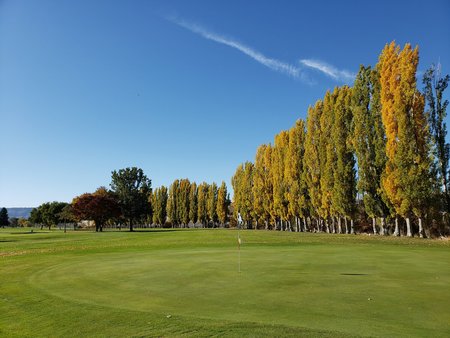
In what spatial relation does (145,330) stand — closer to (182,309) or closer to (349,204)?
(182,309)

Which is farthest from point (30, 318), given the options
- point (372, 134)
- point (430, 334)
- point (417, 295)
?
point (372, 134)

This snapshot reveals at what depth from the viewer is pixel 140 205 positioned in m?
90.1

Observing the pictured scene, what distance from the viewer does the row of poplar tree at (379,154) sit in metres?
35.7

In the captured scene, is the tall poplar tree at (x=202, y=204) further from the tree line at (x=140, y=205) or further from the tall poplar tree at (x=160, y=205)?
the tall poplar tree at (x=160, y=205)

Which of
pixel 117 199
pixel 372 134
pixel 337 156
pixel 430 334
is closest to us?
pixel 430 334

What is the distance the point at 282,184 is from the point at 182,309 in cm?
6141

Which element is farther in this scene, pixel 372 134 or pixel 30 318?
pixel 372 134

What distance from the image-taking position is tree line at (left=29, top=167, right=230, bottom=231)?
8088cm

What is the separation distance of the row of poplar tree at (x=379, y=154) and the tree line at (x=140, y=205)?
138 feet

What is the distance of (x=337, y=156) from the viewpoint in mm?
50531

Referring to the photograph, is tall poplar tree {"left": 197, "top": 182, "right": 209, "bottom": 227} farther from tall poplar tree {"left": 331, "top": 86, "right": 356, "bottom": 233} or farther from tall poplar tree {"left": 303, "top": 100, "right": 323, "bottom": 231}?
tall poplar tree {"left": 331, "top": 86, "right": 356, "bottom": 233}

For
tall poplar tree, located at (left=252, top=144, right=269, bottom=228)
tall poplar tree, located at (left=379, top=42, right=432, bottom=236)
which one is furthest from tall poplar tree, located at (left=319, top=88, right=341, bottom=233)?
tall poplar tree, located at (left=252, top=144, right=269, bottom=228)

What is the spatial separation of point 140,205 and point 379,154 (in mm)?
63777

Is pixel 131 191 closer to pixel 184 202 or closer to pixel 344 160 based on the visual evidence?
pixel 184 202
